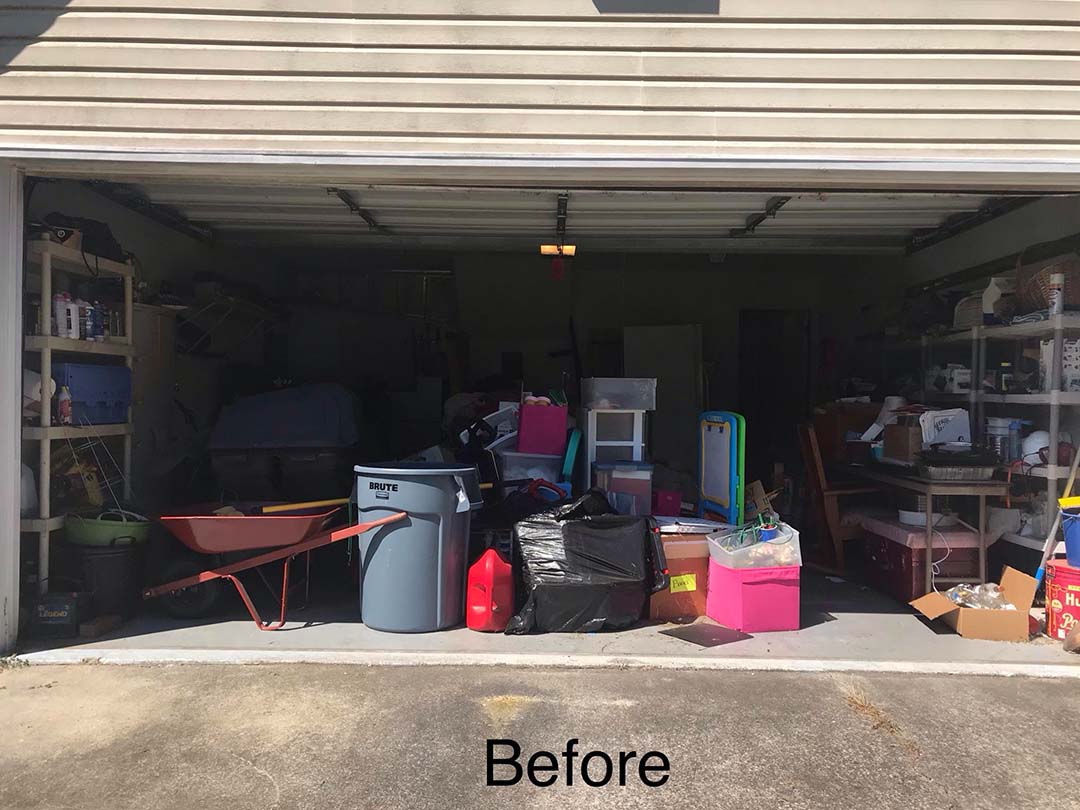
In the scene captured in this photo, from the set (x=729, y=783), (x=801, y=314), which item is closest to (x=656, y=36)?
(x=729, y=783)

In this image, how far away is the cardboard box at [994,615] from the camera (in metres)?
4.47

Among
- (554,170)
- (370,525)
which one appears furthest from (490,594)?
(554,170)

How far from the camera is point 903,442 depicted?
551cm

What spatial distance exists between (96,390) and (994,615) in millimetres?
5669

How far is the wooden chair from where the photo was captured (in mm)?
5984

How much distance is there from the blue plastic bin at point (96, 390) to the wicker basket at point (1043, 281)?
20.3 feet

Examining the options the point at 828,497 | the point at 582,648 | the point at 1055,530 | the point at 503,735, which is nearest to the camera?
the point at 503,735

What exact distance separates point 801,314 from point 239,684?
25.8 ft

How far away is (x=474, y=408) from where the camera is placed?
6883 mm

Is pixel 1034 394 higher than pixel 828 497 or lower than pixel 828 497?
higher

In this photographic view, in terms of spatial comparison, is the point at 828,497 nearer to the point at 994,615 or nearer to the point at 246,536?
the point at 994,615

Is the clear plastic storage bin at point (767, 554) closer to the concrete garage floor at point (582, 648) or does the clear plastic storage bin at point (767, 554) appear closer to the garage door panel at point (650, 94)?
the concrete garage floor at point (582, 648)

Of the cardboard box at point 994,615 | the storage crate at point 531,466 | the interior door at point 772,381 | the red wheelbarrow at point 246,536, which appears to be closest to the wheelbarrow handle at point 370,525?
the red wheelbarrow at point 246,536

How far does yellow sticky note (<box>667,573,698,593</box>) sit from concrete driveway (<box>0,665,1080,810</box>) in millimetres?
854
